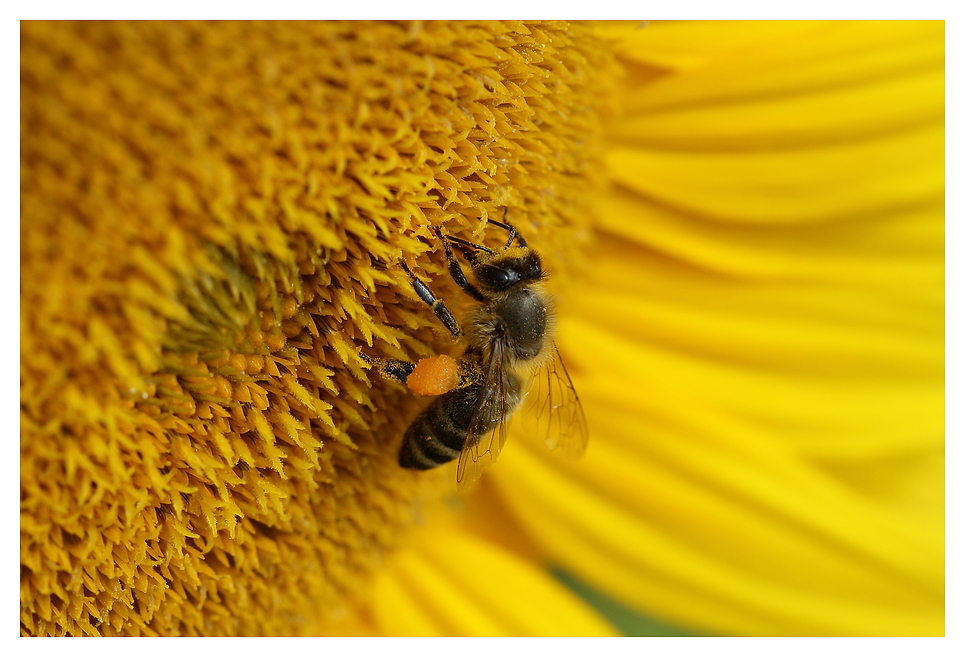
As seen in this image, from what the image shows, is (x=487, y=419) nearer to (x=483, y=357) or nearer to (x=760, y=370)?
(x=483, y=357)

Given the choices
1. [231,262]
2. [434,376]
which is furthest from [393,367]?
[231,262]

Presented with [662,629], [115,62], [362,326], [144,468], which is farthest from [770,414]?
[115,62]

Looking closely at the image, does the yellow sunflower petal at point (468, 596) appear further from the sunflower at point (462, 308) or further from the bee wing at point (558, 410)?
the bee wing at point (558, 410)

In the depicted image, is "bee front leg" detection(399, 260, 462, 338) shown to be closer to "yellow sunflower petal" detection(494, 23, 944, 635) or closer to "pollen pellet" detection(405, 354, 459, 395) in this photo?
"pollen pellet" detection(405, 354, 459, 395)

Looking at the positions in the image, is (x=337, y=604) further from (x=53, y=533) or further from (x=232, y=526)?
(x=53, y=533)

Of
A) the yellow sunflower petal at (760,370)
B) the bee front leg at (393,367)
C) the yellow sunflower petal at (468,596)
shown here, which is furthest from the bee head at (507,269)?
the yellow sunflower petal at (468,596)
